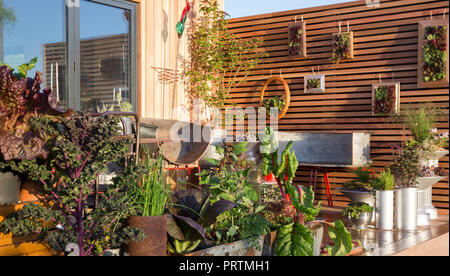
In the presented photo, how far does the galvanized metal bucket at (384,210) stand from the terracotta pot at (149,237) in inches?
121

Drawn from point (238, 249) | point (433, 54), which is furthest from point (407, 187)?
point (238, 249)

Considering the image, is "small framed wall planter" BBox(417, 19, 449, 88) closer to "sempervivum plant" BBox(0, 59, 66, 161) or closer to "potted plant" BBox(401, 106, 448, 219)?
"potted plant" BBox(401, 106, 448, 219)

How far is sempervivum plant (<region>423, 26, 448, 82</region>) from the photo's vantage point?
6.07 meters

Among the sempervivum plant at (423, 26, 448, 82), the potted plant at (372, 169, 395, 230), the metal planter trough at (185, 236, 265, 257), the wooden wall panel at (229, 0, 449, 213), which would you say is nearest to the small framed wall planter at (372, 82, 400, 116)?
the wooden wall panel at (229, 0, 449, 213)

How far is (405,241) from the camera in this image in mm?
4082

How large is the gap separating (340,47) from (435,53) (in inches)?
49.2

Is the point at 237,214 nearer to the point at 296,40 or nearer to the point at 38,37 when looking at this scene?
the point at 38,37

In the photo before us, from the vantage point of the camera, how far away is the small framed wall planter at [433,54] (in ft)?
19.9

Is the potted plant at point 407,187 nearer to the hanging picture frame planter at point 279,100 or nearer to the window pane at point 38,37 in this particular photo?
the hanging picture frame planter at point 279,100

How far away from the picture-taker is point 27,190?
7.86 feet

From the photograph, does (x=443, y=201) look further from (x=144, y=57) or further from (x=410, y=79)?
(x=144, y=57)

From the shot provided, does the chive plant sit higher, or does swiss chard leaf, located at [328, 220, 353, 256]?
the chive plant

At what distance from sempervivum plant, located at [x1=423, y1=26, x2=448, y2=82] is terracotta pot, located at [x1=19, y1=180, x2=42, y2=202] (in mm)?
5192
